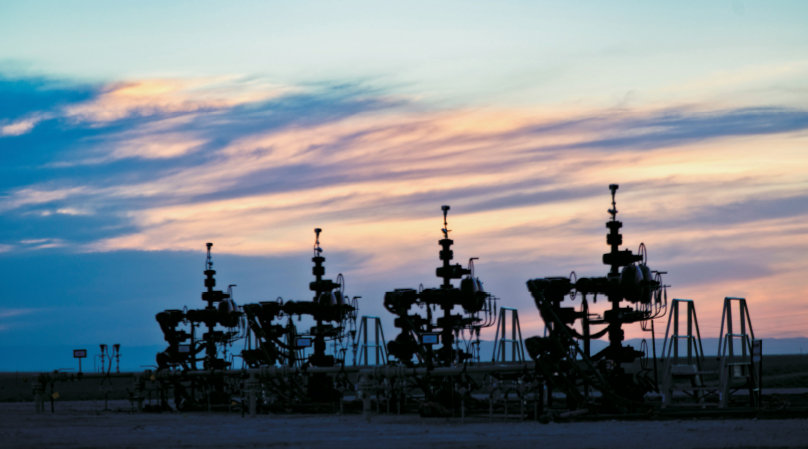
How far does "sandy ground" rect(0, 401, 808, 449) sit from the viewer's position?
74.0 ft

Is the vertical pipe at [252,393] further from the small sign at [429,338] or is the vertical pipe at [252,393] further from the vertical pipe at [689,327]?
the vertical pipe at [689,327]

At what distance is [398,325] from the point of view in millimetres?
41125

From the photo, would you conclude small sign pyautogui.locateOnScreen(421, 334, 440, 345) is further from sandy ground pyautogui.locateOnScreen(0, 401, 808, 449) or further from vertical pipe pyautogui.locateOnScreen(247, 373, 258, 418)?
vertical pipe pyautogui.locateOnScreen(247, 373, 258, 418)

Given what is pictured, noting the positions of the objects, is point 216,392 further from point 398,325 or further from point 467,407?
point 467,407

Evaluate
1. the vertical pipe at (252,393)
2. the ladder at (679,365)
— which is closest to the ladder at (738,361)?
the ladder at (679,365)

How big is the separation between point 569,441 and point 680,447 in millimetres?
2787

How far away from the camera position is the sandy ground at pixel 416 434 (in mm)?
22547

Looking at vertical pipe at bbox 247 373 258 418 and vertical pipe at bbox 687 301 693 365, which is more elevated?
vertical pipe at bbox 687 301 693 365

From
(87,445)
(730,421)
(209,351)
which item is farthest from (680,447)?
(209,351)

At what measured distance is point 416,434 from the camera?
26.0 m

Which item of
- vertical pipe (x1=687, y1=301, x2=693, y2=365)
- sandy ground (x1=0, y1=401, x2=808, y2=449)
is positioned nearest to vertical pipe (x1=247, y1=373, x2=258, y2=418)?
sandy ground (x1=0, y1=401, x2=808, y2=449)

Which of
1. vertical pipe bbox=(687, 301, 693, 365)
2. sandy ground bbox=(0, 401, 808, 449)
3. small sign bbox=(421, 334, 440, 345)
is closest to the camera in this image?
sandy ground bbox=(0, 401, 808, 449)

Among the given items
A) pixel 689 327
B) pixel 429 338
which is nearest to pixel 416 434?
pixel 429 338

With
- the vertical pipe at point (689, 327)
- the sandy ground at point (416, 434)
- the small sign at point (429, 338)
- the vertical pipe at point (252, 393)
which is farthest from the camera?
A: the vertical pipe at point (252, 393)
